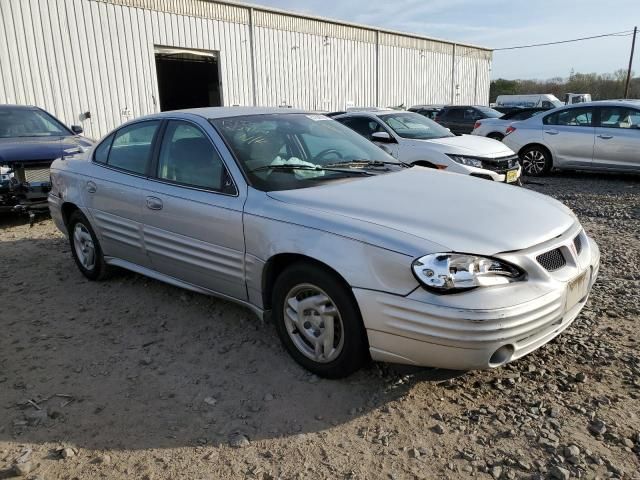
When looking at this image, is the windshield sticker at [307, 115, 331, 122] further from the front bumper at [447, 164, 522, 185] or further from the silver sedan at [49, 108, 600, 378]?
the front bumper at [447, 164, 522, 185]

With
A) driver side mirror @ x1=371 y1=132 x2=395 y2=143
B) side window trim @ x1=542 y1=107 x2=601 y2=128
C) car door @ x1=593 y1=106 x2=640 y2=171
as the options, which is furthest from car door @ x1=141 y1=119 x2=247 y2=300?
side window trim @ x1=542 y1=107 x2=601 y2=128

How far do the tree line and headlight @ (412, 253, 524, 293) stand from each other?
5289cm

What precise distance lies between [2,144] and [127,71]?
9.45m

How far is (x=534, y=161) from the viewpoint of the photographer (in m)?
11.0

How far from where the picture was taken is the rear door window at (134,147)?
4188mm

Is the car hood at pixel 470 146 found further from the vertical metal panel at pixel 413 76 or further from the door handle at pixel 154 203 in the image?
the vertical metal panel at pixel 413 76

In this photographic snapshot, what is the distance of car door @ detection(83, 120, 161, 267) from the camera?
4.15m

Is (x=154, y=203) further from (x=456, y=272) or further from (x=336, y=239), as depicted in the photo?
(x=456, y=272)

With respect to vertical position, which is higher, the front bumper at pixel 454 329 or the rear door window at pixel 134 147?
the rear door window at pixel 134 147

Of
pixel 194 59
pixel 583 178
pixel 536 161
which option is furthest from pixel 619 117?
pixel 194 59

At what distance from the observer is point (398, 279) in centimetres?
260

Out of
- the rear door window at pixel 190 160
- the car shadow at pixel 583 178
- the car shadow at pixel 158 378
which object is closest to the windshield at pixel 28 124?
the car shadow at pixel 158 378

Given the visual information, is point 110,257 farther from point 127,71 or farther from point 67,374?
point 127,71

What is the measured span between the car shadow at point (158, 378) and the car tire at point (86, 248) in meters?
0.34
